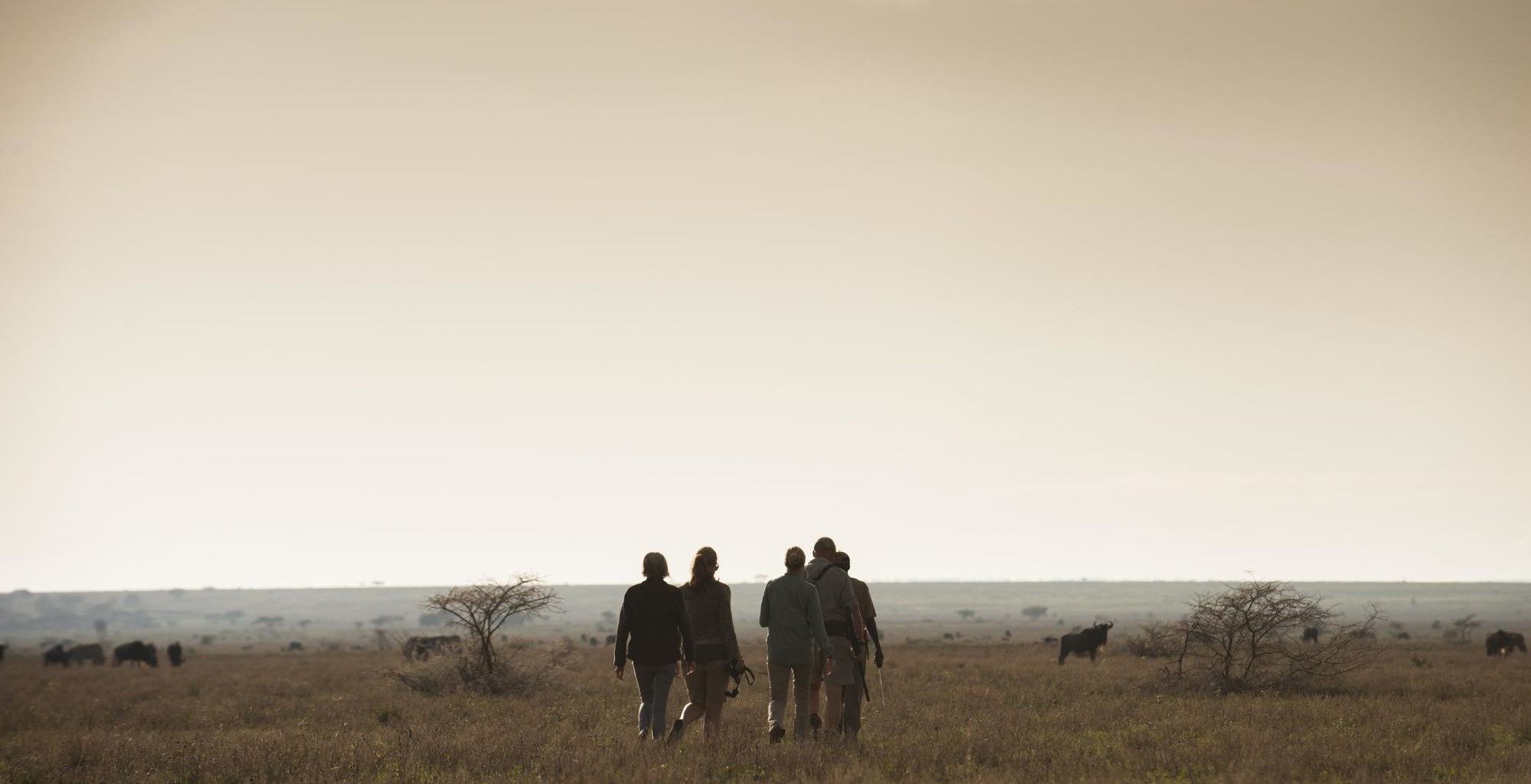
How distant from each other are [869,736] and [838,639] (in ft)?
6.39

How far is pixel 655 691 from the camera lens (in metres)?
12.9

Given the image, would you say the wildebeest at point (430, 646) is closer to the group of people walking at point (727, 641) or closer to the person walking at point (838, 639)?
the group of people walking at point (727, 641)

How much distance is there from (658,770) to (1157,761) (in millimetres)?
5261

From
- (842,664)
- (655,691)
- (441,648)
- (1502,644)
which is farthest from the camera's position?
(1502,644)

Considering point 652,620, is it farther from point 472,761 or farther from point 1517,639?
point 1517,639

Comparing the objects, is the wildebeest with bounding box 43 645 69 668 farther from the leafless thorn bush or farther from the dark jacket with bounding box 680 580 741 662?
the dark jacket with bounding box 680 580 741 662

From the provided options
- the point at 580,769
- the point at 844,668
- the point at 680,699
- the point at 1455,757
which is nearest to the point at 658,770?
the point at 580,769

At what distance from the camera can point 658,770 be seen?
10.8m

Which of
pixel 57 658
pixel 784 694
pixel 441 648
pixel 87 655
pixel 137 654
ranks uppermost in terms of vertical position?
pixel 784 694

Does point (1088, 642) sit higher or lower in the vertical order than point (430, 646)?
higher

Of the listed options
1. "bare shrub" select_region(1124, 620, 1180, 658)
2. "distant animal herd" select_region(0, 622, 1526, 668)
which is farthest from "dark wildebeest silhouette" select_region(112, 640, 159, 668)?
"bare shrub" select_region(1124, 620, 1180, 658)

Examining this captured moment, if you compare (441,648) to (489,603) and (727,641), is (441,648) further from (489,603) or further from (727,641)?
(727,641)

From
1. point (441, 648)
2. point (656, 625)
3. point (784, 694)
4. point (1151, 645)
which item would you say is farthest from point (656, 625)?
point (1151, 645)

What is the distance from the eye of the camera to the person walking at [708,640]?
12648mm
